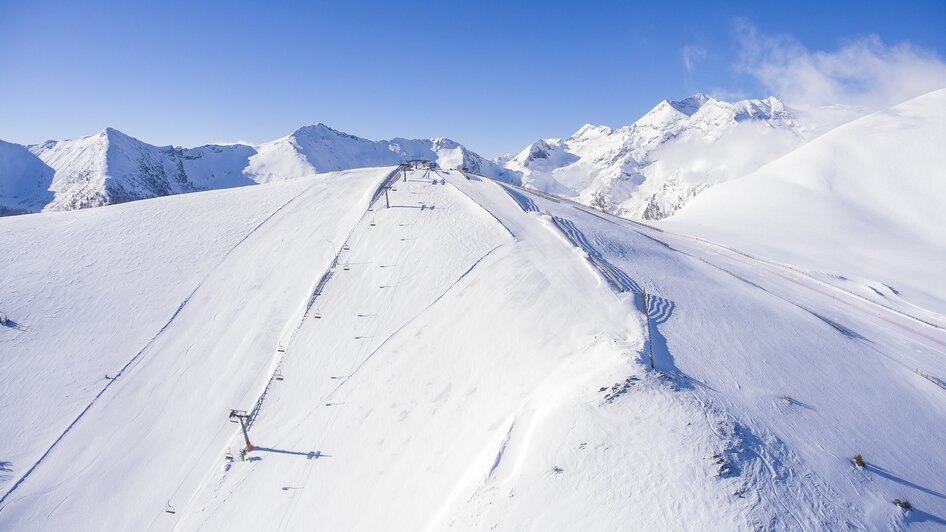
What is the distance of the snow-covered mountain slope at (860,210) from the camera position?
36.0 meters

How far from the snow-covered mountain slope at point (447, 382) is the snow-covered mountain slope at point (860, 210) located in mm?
9486

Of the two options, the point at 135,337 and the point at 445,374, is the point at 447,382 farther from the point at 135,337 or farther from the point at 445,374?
the point at 135,337

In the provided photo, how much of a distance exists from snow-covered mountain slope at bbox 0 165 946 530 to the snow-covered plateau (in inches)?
3.8

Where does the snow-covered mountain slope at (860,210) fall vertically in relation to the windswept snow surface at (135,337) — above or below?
above

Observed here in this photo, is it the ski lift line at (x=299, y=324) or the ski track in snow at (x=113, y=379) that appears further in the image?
the ski lift line at (x=299, y=324)

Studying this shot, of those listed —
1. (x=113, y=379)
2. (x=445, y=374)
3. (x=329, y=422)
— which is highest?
(x=445, y=374)

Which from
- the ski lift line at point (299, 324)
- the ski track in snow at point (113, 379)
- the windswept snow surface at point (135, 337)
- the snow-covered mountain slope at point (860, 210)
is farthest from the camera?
the snow-covered mountain slope at point (860, 210)

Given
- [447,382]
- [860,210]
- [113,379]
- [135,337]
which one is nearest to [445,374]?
[447,382]

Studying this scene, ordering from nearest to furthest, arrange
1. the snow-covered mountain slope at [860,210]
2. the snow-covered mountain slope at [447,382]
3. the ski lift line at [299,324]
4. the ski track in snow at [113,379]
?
1. the snow-covered mountain slope at [447,382]
2. the ski track in snow at [113,379]
3. the ski lift line at [299,324]
4. the snow-covered mountain slope at [860,210]

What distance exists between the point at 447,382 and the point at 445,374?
1.73ft

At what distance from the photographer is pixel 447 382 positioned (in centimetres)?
1711

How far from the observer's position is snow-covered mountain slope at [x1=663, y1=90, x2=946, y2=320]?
118ft

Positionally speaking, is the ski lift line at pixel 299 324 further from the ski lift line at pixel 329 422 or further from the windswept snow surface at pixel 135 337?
the ski lift line at pixel 329 422

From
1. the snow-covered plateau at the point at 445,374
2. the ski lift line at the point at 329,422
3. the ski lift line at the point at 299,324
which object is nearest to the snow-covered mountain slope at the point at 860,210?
the snow-covered plateau at the point at 445,374
